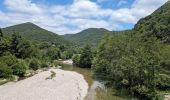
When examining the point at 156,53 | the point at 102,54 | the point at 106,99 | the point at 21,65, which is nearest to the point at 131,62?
the point at 156,53

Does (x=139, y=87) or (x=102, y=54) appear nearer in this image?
(x=139, y=87)

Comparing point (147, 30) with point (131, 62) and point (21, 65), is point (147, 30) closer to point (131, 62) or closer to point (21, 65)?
point (21, 65)

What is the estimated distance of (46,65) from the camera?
137875 mm

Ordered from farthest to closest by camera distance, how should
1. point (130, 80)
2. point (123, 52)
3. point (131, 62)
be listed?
1. point (123, 52)
2. point (130, 80)
3. point (131, 62)

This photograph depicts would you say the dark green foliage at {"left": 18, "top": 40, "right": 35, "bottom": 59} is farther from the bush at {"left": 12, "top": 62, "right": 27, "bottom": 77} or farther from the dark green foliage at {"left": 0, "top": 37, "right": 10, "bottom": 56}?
the bush at {"left": 12, "top": 62, "right": 27, "bottom": 77}

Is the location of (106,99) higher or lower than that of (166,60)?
lower

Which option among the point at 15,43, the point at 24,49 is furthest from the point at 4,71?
the point at 24,49

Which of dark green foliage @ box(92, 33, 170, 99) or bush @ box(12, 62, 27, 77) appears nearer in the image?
dark green foliage @ box(92, 33, 170, 99)

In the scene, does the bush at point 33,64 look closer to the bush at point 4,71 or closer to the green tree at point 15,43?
the green tree at point 15,43

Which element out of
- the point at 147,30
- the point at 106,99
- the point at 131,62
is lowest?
the point at 106,99

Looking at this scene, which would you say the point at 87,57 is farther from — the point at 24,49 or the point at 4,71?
the point at 4,71

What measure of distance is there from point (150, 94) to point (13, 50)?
84.9 meters

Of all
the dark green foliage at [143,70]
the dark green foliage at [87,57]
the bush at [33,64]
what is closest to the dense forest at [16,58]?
the bush at [33,64]

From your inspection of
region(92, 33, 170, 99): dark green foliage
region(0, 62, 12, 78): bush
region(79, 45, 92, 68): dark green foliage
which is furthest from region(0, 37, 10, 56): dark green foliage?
region(92, 33, 170, 99): dark green foliage
